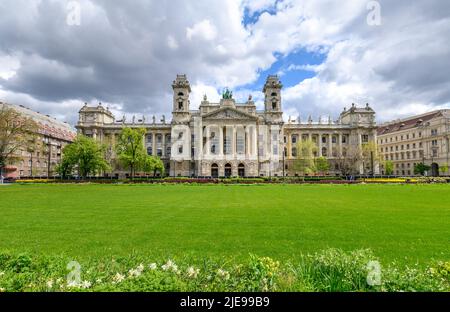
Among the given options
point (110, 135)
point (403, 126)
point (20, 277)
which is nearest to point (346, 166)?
point (403, 126)

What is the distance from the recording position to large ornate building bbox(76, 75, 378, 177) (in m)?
79.2

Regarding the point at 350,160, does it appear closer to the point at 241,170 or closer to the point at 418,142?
the point at 418,142

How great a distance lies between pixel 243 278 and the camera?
17.2 ft

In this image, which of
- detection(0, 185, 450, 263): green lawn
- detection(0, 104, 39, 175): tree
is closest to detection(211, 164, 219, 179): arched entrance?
detection(0, 104, 39, 175): tree

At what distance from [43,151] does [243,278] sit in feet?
296

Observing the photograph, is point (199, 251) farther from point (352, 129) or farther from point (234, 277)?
point (352, 129)

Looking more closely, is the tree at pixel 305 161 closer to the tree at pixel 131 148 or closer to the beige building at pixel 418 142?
the beige building at pixel 418 142

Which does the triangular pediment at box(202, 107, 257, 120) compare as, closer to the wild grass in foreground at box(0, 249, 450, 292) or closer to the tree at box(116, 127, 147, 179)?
the tree at box(116, 127, 147, 179)

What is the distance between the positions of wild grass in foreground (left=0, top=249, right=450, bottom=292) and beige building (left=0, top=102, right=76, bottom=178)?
2717 inches

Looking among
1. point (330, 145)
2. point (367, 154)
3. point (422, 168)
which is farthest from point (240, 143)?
point (422, 168)

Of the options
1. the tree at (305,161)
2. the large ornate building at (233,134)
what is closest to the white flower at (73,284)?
the tree at (305,161)

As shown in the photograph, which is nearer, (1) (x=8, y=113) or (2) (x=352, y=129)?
(1) (x=8, y=113)

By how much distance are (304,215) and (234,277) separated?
33.1ft
